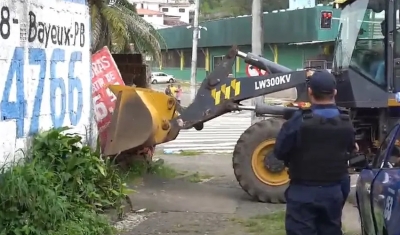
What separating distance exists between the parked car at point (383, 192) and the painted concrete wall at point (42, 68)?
376cm

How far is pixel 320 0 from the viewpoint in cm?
6134

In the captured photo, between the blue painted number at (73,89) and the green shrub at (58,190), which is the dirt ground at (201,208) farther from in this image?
the blue painted number at (73,89)

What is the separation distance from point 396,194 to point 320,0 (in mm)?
57694

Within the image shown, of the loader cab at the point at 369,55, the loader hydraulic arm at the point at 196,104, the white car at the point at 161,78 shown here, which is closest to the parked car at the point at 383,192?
the loader cab at the point at 369,55

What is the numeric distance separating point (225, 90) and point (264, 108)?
63 centimetres

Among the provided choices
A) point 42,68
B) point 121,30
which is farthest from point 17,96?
point 121,30

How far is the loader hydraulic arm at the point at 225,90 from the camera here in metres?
11.1

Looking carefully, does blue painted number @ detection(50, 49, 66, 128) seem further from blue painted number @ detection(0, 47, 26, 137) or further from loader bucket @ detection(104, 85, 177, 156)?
loader bucket @ detection(104, 85, 177, 156)

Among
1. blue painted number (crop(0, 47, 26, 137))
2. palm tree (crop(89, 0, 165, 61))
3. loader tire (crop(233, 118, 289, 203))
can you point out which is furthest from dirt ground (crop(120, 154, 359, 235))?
palm tree (crop(89, 0, 165, 61))

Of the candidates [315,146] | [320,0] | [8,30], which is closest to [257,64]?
[8,30]

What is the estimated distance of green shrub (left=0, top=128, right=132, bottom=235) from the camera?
23.6 feet

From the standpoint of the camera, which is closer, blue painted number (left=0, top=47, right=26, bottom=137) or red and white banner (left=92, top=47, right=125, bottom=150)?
blue painted number (left=0, top=47, right=26, bottom=137)

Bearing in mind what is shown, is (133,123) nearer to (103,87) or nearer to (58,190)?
(103,87)

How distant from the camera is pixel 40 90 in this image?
28.3ft
